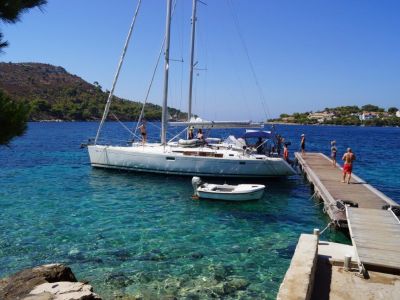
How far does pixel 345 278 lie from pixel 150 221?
951cm

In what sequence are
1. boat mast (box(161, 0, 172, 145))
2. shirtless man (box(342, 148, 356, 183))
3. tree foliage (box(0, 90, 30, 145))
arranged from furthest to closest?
boat mast (box(161, 0, 172, 145)), shirtless man (box(342, 148, 356, 183)), tree foliage (box(0, 90, 30, 145))

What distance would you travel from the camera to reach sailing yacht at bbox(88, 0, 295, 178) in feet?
81.3

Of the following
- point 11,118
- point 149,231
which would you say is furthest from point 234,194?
point 11,118

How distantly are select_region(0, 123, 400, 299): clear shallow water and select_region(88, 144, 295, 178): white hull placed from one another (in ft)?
2.95

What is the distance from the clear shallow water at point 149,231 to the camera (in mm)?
11055

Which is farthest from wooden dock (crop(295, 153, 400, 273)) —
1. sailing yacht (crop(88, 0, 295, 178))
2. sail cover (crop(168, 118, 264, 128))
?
sail cover (crop(168, 118, 264, 128))

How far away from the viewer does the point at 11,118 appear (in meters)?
4.86

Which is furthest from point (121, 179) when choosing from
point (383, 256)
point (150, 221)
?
point (383, 256)

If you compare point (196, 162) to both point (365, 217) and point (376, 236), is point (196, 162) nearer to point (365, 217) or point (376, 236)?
point (365, 217)

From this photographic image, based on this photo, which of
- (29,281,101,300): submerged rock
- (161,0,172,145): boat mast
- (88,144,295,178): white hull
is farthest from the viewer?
(161,0,172,145): boat mast

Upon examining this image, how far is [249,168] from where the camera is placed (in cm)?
2478

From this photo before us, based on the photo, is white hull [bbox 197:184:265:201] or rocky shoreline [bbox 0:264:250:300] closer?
rocky shoreline [bbox 0:264:250:300]

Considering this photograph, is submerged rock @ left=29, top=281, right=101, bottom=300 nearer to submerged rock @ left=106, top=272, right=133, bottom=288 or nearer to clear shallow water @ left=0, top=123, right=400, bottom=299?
clear shallow water @ left=0, top=123, right=400, bottom=299

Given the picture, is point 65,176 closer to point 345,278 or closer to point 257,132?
point 257,132
